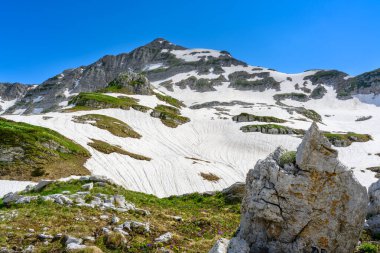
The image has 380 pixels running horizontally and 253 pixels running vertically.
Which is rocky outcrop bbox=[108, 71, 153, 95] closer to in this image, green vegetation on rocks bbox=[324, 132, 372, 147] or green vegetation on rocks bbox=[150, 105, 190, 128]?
green vegetation on rocks bbox=[150, 105, 190, 128]

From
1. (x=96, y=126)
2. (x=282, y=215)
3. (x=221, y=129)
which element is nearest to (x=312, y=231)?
(x=282, y=215)

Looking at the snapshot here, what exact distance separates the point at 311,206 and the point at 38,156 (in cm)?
3805

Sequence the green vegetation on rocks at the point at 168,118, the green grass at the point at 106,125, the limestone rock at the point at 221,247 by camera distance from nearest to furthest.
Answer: the limestone rock at the point at 221,247 < the green grass at the point at 106,125 < the green vegetation on rocks at the point at 168,118

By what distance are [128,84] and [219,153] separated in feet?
276

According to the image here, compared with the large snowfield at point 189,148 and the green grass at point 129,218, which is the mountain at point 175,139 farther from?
the green grass at point 129,218

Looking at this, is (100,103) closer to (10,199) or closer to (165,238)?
(10,199)

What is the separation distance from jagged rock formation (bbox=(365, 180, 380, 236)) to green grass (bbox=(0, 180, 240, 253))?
8.82 meters

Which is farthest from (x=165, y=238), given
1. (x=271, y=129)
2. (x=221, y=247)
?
(x=271, y=129)

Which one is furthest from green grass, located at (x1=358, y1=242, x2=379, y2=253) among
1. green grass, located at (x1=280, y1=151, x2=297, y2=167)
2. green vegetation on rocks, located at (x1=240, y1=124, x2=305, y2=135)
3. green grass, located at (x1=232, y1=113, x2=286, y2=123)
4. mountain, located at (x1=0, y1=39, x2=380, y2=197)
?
green grass, located at (x1=232, y1=113, x2=286, y2=123)

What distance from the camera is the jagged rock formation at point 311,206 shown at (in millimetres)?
12641

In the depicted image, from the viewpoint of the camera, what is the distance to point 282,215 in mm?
13062

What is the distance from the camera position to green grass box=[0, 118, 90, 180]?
117 ft

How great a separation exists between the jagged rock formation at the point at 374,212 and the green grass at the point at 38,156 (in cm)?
3424

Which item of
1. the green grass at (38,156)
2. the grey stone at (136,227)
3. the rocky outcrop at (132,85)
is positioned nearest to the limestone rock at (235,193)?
the grey stone at (136,227)
